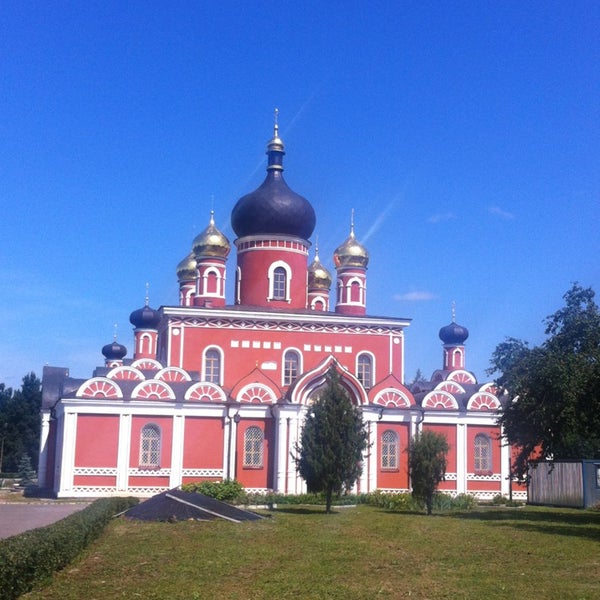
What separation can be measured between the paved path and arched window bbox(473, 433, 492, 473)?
16.0 metres

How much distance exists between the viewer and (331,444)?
967 inches

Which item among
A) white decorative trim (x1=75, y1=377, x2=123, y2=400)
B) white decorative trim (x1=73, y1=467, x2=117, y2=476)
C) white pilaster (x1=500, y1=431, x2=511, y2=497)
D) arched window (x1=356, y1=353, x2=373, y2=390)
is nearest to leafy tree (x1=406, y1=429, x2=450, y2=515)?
white pilaster (x1=500, y1=431, x2=511, y2=497)

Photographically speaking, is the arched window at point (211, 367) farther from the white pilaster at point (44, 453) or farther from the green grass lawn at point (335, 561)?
the green grass lawn at point (335, 561)

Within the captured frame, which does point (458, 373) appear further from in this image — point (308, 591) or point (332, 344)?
point (308, 591)

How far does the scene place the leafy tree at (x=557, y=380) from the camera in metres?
22.0

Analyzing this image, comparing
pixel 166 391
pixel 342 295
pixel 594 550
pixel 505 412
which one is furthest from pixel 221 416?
pixel 594 550

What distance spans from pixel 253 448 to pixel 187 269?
15737 mm

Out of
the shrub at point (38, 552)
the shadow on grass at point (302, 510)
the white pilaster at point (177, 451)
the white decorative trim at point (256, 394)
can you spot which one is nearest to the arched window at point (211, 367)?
the white decorative trim at point (256, 394)

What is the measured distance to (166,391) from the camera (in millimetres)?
33062

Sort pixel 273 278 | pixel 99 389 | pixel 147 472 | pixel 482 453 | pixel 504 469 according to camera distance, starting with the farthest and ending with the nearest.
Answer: pixel 273 278, pixel 482 453, pixel 504 469, pixel 99 389, pixel 147 472

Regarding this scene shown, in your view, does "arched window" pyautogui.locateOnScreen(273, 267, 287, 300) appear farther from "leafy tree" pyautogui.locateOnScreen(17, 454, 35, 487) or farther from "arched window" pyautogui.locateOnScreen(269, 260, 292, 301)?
"leafy tree" pyautogui.locateOnScreen(17, 454, 35, 487)

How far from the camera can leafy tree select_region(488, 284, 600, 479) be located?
22.0 metres

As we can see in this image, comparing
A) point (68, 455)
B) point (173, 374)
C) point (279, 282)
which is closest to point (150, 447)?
point (68, 455)

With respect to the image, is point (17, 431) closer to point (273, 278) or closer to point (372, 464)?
point (273, 278)
